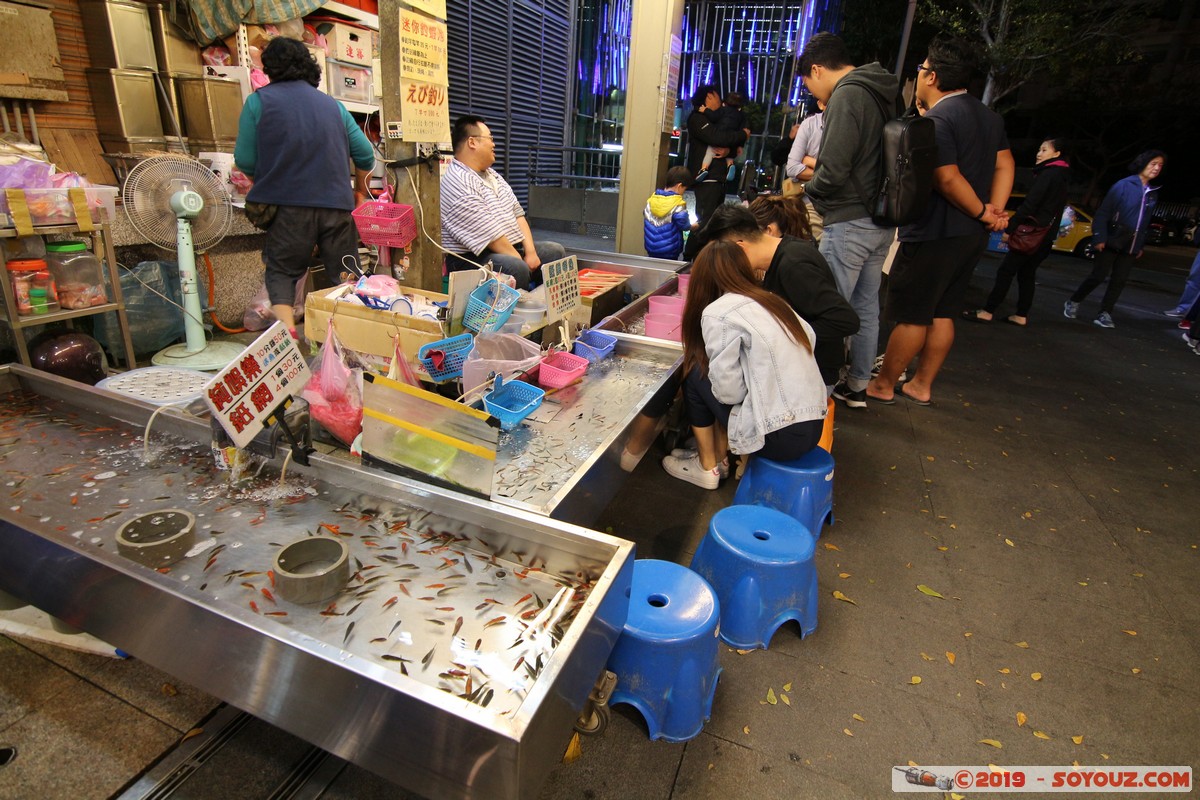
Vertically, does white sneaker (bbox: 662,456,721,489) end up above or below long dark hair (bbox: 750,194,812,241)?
below

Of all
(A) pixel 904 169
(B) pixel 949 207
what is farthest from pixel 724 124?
(A) pixel 904 169

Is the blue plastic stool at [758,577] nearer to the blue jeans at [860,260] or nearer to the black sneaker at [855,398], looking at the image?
the blue jeans at [860,260]

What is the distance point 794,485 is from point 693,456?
81 cm

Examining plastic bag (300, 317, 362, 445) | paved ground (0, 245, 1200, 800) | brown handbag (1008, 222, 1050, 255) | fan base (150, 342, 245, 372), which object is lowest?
paved ground (0, 245, 1200, 800)

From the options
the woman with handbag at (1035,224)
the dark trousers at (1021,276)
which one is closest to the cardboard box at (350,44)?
the woman with handbag at (1035,224)

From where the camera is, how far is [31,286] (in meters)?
3.43

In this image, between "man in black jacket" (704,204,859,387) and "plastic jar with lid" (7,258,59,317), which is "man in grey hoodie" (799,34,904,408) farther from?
"plastic jar with lid" (7,258,59,317)

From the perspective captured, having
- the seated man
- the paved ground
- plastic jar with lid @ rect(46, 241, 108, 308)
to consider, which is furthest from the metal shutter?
the paved ground

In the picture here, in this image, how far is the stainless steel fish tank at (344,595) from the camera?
3.50 feet

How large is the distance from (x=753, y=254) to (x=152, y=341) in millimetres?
4187

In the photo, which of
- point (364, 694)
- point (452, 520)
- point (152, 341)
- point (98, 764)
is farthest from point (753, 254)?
point (152, 341)

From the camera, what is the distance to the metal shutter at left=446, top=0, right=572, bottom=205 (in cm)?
931

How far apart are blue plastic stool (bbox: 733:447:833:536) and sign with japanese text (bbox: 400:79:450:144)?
2.12 meters

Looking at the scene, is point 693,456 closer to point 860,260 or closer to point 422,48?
point 860,260
